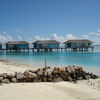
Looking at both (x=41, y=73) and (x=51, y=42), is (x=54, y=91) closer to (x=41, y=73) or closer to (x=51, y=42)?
(x=41, y=73)

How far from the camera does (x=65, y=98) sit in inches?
301

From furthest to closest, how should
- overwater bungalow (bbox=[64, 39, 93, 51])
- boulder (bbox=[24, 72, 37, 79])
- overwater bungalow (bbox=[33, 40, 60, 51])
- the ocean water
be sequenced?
overwater bungalow (bbox=[64, 39, 93, 51]) → overwater bungalow (bbox=[33, 40, 60, 51]) → the ocean water → boulder (bbox=[24, 72, 37, 79])

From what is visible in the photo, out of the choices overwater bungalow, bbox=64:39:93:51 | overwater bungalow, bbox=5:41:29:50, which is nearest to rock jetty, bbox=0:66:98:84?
overwater bungalow, bbox=64:39:93:51

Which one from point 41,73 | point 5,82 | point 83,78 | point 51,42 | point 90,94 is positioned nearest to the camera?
point 90,94

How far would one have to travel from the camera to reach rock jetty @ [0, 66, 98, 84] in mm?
10484

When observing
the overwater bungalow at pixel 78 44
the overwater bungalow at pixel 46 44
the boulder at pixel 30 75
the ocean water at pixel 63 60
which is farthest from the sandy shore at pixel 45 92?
the overwater bungalow at pixel 78 44

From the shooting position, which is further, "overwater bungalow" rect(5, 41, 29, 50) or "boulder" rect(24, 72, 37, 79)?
"overwater bungalow" rect(5, 41, 29, 50)

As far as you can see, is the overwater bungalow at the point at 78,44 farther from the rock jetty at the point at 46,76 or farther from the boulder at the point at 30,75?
the boulder at the point at 30,75

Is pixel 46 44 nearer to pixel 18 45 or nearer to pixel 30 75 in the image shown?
pixel 18 45

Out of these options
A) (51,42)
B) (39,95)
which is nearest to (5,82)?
(39,95)

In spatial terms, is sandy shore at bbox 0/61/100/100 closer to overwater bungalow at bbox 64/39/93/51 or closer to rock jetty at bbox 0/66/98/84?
rock jetty at bbox 0/66/98/84

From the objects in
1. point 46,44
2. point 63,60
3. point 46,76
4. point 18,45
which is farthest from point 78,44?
point 46,76

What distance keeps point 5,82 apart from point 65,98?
3.64 meters

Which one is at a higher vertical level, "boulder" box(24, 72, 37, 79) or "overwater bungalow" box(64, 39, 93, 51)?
"overwater bungalow" box(64, 39, 93, 51)
